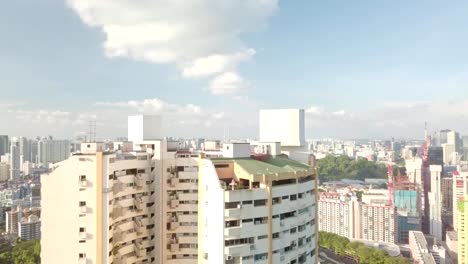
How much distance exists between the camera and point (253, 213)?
1138cm

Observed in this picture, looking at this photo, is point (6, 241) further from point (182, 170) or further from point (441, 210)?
point (441, 210)

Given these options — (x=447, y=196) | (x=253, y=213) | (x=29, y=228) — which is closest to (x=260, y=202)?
(x=253, y=213)

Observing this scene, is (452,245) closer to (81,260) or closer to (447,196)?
(447,196)

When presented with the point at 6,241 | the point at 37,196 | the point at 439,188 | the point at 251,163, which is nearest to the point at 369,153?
the point at 439,188

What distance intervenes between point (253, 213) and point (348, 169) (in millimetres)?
72933

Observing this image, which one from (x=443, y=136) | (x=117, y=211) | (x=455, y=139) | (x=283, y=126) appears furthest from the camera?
(x=443, y=136)

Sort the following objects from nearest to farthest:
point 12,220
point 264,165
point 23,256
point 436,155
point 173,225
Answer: point 264,165
point 173,225
point 23,256
point 12,220
point 436,155

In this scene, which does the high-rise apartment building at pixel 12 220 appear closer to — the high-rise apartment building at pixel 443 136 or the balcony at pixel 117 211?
the balcony at pixel 117 211

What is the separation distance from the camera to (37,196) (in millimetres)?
46469

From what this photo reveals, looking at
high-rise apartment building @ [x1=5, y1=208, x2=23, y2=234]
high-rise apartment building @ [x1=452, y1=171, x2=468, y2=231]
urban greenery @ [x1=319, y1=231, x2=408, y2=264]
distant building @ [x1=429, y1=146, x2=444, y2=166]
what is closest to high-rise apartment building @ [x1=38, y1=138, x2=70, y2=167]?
high-rise apartment building @ [x1=5, y1=208, x2=23, y2=234]

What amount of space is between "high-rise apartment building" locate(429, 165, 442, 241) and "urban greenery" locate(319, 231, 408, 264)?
18254 millimetres

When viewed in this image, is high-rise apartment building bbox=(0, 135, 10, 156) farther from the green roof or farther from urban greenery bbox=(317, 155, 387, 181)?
urban greenery bbox=(317, 155, 387, 181)

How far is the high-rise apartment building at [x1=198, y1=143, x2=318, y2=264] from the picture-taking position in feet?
36.6

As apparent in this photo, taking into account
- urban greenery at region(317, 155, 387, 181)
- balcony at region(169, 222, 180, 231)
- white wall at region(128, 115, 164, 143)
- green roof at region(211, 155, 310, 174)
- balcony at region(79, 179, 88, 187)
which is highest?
white wall at region(128, 115, 164, 143)
